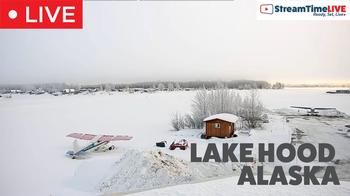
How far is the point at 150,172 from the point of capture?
6125mm

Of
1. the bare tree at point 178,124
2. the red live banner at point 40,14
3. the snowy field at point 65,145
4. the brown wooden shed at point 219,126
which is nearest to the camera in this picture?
the snowy field at point 65,145

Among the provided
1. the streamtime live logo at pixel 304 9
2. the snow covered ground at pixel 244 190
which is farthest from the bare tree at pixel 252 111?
the snow covered ground at pixel 244 190

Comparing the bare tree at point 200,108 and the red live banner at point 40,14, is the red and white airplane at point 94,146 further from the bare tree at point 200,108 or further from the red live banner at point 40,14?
the bare tree at point 200,108

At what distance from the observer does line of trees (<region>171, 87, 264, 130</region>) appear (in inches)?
539

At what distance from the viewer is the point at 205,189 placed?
538cm

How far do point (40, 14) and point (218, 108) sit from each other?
386 inches

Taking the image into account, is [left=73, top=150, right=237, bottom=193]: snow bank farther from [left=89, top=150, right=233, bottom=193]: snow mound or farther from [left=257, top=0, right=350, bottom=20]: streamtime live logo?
[left=257, top=0, right=350, bottom=20]: streamtime live logo

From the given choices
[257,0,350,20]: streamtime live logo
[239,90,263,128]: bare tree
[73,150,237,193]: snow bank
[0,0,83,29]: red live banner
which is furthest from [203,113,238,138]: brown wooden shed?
[0,0,83,29]: red live banner

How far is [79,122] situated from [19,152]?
647 cm

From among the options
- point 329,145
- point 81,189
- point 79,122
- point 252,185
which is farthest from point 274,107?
point 81,189

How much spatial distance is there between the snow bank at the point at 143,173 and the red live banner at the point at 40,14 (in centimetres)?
343

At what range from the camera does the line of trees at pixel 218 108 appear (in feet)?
44.9

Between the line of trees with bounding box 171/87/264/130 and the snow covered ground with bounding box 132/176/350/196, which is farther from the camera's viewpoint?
the line of trees with bounding box 171/87/264/130

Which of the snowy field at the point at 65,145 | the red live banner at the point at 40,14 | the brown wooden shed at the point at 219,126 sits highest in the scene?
the red live banner at the point at 40,14
